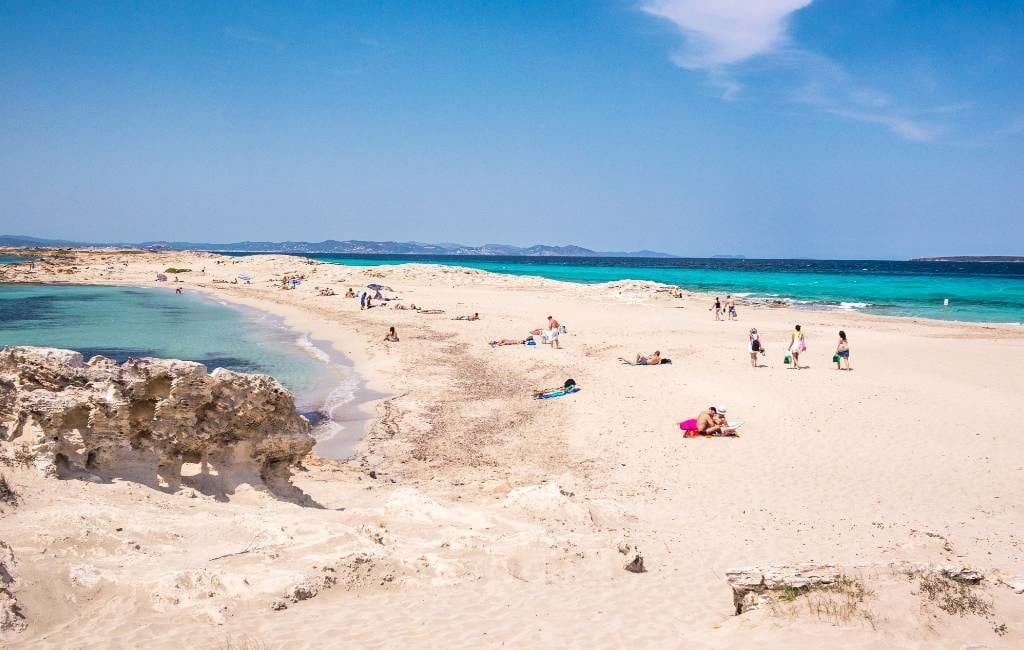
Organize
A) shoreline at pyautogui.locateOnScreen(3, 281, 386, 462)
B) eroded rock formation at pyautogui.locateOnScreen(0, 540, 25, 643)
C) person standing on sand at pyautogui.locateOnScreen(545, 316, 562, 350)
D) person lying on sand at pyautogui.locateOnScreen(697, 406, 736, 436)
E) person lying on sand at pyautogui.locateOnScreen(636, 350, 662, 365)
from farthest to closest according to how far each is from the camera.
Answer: person standing on sand at pyautogui.locateOnScreen(545, 316, 562, 350), person lying on sand at pyautogui.locateOnScreen(636, 350, 662, 365), shoreline at pyautogui.locateOnScreen(3, 281, 386, 462), person lying on sand at pyautogui.locateOnScreen(697, 406, 736, 436), eroded rock formation at pyautogui.locateOnScreen(0, 540, 25, 643)

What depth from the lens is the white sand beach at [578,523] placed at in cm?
514

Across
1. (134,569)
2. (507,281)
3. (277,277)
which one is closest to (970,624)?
(134,569)

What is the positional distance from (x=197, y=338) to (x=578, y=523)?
23856mm

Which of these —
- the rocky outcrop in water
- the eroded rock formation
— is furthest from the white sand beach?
the rocky outcrop in water

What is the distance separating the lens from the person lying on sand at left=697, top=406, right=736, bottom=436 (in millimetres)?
13055

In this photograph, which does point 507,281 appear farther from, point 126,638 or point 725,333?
point 126,638

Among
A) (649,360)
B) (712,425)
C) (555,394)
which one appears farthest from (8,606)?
(649,360)

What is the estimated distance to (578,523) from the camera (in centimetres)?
827

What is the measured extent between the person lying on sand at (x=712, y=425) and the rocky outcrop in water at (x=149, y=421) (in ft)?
25.9

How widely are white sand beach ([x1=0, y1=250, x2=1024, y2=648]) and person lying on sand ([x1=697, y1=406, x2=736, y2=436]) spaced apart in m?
0.26

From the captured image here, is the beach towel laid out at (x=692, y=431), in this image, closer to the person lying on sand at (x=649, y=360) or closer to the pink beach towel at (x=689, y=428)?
the pink beach towel at (x=689, y=428)

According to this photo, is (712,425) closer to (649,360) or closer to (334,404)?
(649,360)

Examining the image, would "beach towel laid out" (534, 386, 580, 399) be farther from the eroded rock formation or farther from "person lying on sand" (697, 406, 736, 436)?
the eroded rock formation

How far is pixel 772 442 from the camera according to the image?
12.7 meters
